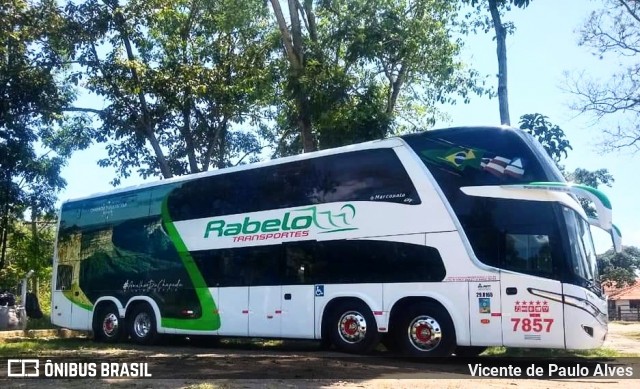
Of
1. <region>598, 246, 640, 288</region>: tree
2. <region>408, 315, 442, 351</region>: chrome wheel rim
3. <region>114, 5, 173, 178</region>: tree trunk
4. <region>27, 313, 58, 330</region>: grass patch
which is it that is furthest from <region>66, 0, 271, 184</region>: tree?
<region>598, 246, 640, 288</region>: tree

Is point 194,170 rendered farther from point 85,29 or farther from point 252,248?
point 252,248

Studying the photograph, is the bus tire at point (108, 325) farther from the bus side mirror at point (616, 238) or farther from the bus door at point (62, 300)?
the bus side mirror at point (616, 238)

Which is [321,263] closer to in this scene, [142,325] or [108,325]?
[142,325]

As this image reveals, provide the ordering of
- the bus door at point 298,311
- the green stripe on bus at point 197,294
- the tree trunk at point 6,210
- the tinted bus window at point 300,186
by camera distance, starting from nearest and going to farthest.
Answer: the tinted bus window at point 300,186
the bus door at point 298,311
the green stripe on bus at point 197,294
the tree trunk at point 6,210

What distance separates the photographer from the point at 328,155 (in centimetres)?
1265

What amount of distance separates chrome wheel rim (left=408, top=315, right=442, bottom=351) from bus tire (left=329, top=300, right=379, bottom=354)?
0.70m

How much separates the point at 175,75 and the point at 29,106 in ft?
13.1

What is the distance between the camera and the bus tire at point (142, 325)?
15234 mm

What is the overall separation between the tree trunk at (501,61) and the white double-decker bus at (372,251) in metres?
3.00

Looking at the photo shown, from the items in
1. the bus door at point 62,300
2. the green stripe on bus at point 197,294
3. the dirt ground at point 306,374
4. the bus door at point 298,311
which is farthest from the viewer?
the bus door at point 62,300

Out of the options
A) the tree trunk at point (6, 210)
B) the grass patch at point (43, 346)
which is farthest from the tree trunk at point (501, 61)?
the tree trunk at point (6, 210)

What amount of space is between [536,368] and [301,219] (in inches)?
195

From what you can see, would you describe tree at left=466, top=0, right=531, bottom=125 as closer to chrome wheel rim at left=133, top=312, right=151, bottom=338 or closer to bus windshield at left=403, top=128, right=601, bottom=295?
bus windshield at left=403, top=128, right=601, bottom=295

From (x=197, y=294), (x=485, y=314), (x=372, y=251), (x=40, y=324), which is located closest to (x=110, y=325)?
(x=197, y=294)
